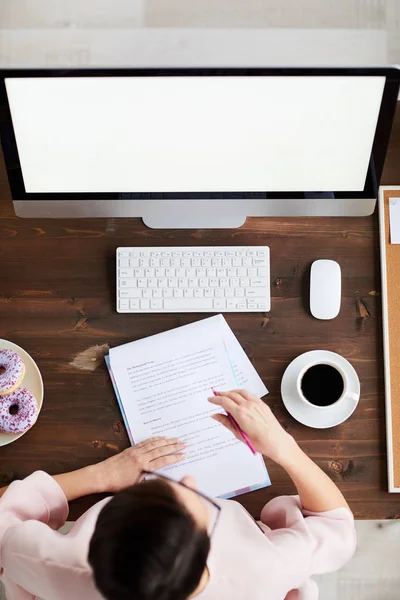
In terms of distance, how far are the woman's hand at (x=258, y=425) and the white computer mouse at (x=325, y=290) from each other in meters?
0.21

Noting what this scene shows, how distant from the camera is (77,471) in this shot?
99cm

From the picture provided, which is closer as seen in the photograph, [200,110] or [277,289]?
[200,110]

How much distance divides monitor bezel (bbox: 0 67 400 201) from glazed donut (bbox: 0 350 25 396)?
0.25m

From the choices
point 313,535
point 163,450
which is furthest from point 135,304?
point 313,535

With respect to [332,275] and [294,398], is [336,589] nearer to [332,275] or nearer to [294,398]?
[294,398]

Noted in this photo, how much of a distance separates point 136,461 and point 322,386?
1.04 feet

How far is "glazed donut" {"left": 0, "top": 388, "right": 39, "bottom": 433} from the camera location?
988 millimetres

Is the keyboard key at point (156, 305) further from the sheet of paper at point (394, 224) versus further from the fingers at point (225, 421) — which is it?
the sheet of paper at point (394, 224)

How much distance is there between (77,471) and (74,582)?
22 cm

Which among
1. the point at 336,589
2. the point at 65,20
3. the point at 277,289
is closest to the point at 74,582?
the point at 277,289

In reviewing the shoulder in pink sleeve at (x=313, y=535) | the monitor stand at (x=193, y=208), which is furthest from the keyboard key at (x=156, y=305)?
the shoulder in pink sleeve at (x=313, y=535)

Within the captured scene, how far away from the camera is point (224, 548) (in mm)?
837

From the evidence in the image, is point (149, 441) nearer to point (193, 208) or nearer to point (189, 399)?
point (189, 399)

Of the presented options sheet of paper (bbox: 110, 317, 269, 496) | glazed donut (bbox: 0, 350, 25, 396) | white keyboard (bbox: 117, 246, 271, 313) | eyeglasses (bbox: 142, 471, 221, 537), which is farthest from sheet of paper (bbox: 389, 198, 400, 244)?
glazed donut (bbox: 0, 350, 25, 396)
